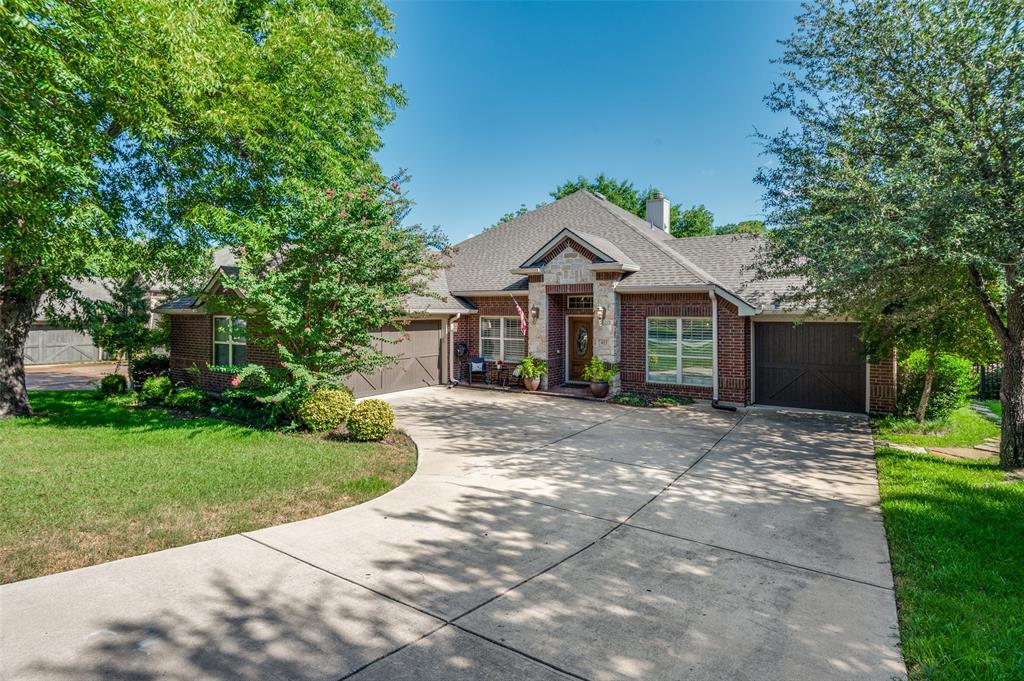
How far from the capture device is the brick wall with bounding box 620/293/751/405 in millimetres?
13641

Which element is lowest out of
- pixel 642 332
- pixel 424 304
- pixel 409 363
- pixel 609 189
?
pixel 409 363

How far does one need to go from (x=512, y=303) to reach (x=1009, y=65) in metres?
12.5

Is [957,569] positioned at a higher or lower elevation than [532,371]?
lower

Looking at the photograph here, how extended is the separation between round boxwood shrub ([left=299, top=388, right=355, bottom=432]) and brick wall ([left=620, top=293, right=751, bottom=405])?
320 inches

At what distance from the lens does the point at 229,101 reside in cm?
1014

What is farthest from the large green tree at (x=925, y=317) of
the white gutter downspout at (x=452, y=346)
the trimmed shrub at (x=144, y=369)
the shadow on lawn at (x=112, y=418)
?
the trimmed shrub at (x=144, y=369)

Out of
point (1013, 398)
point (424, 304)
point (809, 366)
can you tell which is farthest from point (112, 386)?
point (1013, 398)

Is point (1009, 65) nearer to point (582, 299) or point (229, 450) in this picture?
point (582, 299)

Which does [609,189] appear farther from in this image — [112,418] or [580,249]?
[112,418]

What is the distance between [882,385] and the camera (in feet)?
40.5

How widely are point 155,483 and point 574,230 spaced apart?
12.2m

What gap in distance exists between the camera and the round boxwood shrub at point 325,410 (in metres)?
10.3

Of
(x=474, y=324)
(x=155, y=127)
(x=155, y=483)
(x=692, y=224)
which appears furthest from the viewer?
(x=692, y=224)

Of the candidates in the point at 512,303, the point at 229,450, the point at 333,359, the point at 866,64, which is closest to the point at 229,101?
the point at 333,359
